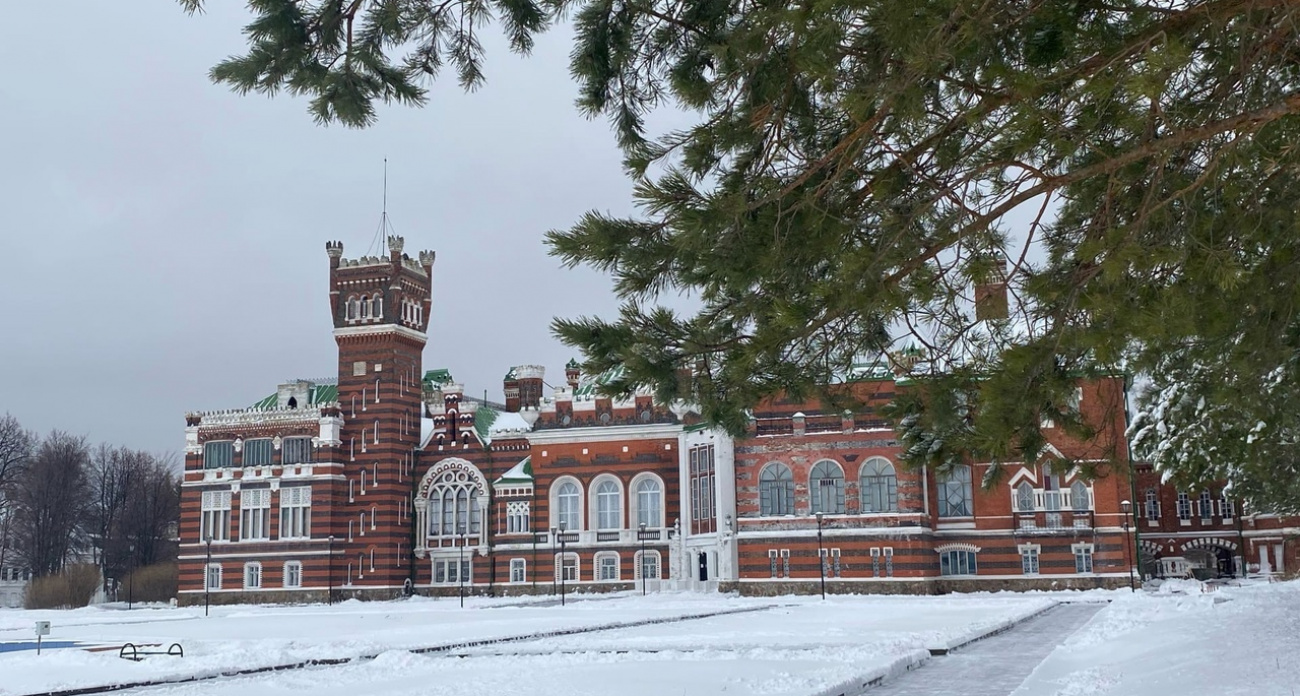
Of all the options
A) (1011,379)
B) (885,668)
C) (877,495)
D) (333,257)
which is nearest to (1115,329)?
(1011,379)

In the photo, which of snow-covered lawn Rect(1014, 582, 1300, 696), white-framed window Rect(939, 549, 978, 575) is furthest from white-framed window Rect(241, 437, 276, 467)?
snow-covered lawn Rect(1014, 582, 1300, 696)

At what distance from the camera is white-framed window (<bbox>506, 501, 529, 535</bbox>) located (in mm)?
58562

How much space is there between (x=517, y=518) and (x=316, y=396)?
574 inches

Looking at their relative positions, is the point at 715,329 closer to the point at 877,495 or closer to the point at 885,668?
the point at 885,668

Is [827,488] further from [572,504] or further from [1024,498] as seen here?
[572,504]

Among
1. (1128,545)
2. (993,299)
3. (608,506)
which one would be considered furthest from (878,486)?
(993,299)

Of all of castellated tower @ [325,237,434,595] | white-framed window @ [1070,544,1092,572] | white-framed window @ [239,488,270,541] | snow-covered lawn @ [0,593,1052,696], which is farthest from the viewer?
white-framed window @ [239,488,270,541]

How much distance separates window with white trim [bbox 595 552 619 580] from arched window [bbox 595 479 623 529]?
4.57ft

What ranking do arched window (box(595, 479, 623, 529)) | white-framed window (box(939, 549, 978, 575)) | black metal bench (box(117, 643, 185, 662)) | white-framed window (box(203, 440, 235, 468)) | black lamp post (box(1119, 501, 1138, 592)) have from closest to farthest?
black metal bench (box(117, 643, 185, 662)) → black lamp post (box(1119, 501, 1138, 592)) → white-framed window (box(939, 549, 978, 575)) → arched window (box(595, 479, 623, 529)) → white-framed window (box(203, 440, 235, 468))

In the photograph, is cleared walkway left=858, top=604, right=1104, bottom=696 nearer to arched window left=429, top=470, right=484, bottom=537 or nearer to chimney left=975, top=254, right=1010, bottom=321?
chimney left=975, top=254, right=1010, bottom=321

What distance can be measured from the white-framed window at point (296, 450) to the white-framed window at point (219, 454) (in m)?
2.92

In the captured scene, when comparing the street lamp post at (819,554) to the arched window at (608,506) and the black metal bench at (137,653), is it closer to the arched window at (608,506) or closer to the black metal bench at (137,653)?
the arched window at (608,506)

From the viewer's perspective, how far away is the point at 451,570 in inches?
2361

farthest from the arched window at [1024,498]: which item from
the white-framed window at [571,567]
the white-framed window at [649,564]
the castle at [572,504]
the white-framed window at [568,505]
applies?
the white-framed window at [571,567]
